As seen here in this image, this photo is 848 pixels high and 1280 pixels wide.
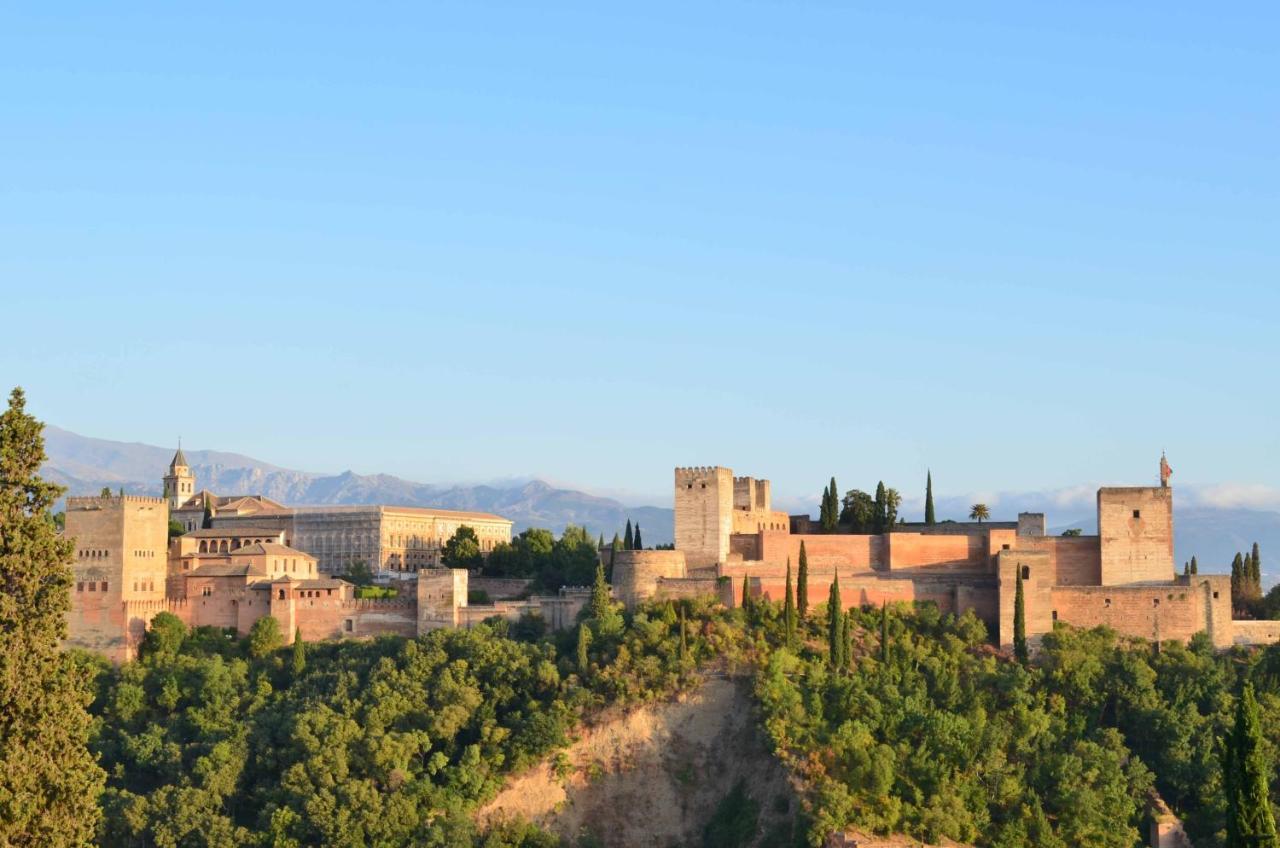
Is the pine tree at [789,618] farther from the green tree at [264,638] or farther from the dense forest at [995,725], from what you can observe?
the green tree at [264,638]

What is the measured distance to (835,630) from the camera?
186 ft

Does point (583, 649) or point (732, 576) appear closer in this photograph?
point (583, 649)

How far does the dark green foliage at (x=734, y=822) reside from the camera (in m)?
53.6

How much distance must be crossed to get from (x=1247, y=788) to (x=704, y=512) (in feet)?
96.2

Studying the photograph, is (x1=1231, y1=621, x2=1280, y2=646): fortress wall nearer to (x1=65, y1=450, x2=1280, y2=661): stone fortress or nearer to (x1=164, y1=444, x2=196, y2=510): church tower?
(x1=65, y1=450, x2=1280, y2=661): stone fortress

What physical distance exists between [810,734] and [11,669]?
33.1 m

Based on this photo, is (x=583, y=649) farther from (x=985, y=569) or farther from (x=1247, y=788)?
(x=1247, y=788)

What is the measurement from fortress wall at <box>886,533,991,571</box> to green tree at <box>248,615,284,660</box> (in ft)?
70.1

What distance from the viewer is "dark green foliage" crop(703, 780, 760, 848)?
53562mm

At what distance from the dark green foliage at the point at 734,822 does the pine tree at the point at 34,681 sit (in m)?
31.4

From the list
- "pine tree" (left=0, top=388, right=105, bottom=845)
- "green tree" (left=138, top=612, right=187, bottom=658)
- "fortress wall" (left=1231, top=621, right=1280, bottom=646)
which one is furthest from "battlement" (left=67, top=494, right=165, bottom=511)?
"pine tree" (left=0, top=388, right=105, bottom=845)

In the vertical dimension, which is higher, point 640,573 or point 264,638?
point 640,573

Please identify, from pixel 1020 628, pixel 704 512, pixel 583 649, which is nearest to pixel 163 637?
pixel 583 649

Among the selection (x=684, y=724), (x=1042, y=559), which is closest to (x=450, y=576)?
(x=684, y=724)
